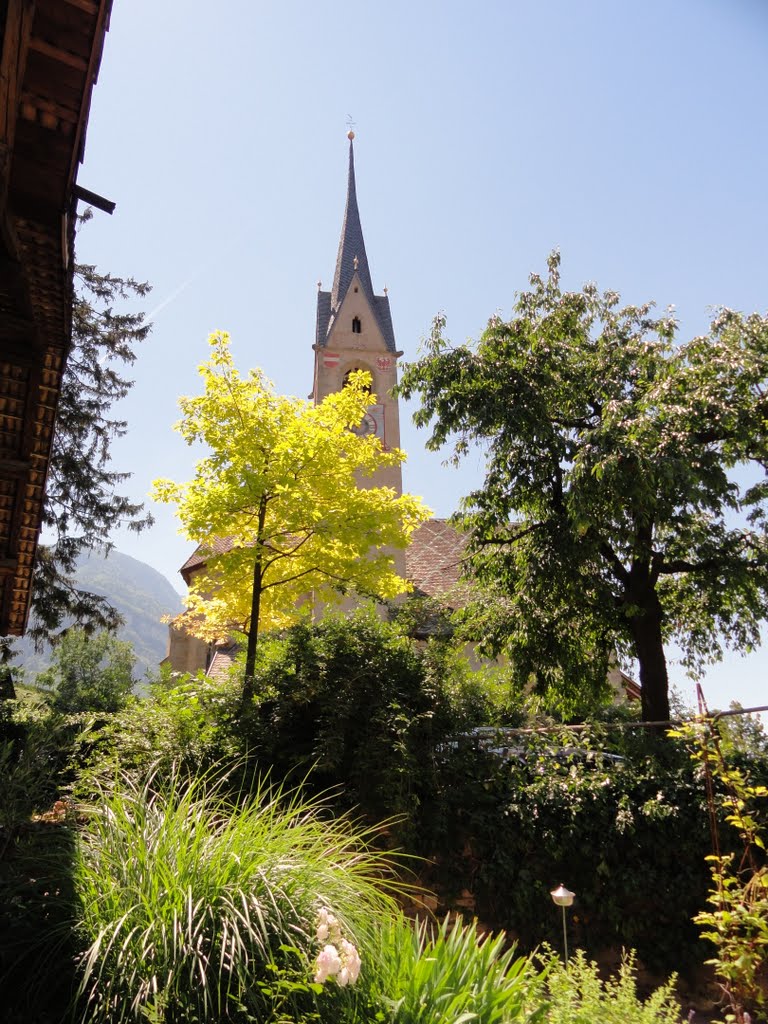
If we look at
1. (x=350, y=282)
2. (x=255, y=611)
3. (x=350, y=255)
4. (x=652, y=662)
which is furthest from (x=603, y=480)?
(x=350, y=255)

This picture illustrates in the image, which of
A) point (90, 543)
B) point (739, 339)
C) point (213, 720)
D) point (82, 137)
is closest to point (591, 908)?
point (213, 720)

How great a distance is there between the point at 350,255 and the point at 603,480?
30382 millimetres

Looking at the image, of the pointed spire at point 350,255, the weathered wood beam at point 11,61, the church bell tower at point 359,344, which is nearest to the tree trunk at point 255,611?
the weathered wood beam at point 11,61

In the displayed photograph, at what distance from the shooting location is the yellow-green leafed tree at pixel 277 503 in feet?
39.0

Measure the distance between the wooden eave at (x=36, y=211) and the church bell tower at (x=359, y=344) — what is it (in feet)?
72.1

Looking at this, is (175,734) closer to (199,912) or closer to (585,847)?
(199,912)

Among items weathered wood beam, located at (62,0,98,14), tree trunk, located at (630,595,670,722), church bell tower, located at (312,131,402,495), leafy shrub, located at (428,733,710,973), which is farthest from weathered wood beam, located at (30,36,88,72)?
church bell tower, located at (312,131,402,495)

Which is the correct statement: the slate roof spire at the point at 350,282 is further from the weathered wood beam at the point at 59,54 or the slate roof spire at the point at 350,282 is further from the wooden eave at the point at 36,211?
the weathered wood beam at the point at 59,54

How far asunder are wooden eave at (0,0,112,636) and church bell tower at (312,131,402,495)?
22.0 metres

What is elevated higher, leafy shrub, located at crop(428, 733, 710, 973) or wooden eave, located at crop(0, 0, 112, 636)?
wooden eave, located at crop(0, 0, 112, 636)

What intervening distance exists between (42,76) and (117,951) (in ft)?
15.9

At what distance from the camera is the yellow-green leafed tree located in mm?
11875

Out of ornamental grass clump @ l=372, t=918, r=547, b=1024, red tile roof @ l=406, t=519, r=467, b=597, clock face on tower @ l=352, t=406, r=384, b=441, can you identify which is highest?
clock face on tower @ l=352, t=406, r=384, b=441

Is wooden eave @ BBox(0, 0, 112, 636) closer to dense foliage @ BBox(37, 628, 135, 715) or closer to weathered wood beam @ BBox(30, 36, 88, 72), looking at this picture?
weathered wood beam @ BBox(30, 36, 88, 72)
